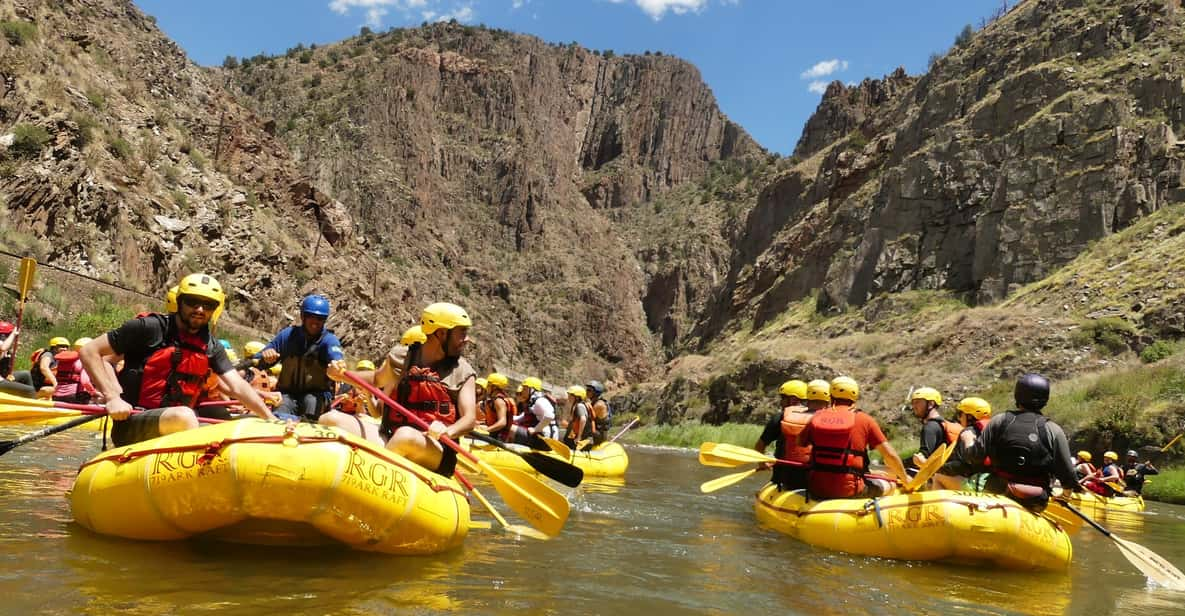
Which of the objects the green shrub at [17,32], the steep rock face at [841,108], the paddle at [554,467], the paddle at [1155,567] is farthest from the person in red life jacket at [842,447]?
the steep rock face at [841,108]

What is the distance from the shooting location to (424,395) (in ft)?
19.9

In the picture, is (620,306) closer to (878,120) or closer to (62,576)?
(878,120)

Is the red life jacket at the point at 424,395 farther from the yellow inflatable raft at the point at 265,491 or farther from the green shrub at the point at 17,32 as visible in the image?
the green shrub at the point at 17,32

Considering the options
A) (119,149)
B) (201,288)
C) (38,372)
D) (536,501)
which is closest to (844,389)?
(536,501)

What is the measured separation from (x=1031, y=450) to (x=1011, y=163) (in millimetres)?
38101

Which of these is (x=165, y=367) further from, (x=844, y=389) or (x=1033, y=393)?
(x=1033, y=393)

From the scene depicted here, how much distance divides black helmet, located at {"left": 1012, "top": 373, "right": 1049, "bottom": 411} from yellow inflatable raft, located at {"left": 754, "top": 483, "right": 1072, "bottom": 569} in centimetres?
79

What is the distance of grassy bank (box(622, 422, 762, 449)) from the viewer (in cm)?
3241

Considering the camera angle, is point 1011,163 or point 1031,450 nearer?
point 1031,450

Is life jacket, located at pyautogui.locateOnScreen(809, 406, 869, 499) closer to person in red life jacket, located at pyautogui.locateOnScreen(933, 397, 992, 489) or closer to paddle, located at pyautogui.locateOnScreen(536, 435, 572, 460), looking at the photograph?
person in red life jacket, located at pyautogui.locateOnScreen(933, 397, 992, 489)

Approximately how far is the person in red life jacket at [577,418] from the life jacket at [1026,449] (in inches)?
287

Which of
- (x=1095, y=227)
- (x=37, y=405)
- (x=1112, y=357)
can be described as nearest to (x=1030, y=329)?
(x=1112, y=357)

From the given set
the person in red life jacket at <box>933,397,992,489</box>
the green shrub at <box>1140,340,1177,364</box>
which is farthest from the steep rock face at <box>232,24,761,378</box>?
the person in red life jacket at <box>933,397,992,489</box>

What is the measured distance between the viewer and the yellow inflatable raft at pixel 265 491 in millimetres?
4637
